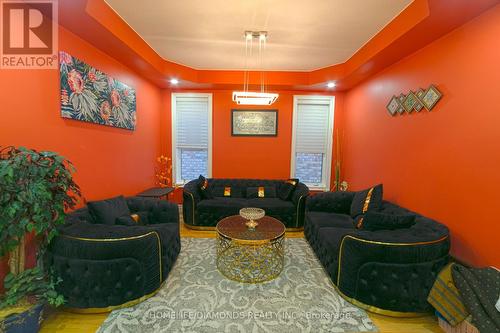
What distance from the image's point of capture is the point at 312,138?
187 inches

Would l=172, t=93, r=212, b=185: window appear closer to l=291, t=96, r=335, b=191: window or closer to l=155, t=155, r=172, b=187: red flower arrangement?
l=155, t=155, r=172, b=187: red flower arrangement

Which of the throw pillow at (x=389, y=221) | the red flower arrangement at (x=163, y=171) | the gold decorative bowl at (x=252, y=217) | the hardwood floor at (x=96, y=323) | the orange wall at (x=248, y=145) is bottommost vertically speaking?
the hardwood floor at (x=96, y=323)

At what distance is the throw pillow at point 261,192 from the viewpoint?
4223 mm

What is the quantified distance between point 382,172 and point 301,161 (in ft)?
5.87

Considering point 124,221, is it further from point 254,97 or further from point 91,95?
point 254,97

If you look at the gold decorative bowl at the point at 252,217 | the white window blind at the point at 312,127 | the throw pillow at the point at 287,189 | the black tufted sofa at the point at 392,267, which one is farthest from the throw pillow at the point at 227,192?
the black tufted sofa at the point at 392,267

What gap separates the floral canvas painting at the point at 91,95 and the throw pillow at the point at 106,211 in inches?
40.8

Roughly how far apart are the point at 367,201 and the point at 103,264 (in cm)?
315

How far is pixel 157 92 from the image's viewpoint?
4.47 m

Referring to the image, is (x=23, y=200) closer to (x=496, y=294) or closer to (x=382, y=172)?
(x=496, y=294)

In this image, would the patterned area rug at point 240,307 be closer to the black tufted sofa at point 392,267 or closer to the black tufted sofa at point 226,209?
the black tufted sofa at point 392,267

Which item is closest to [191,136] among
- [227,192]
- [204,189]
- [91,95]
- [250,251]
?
[204,189]

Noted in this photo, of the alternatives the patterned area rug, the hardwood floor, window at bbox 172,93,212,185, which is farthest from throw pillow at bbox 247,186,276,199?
the hardwood floor

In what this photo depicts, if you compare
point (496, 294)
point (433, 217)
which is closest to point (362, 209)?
point (433, 217)
